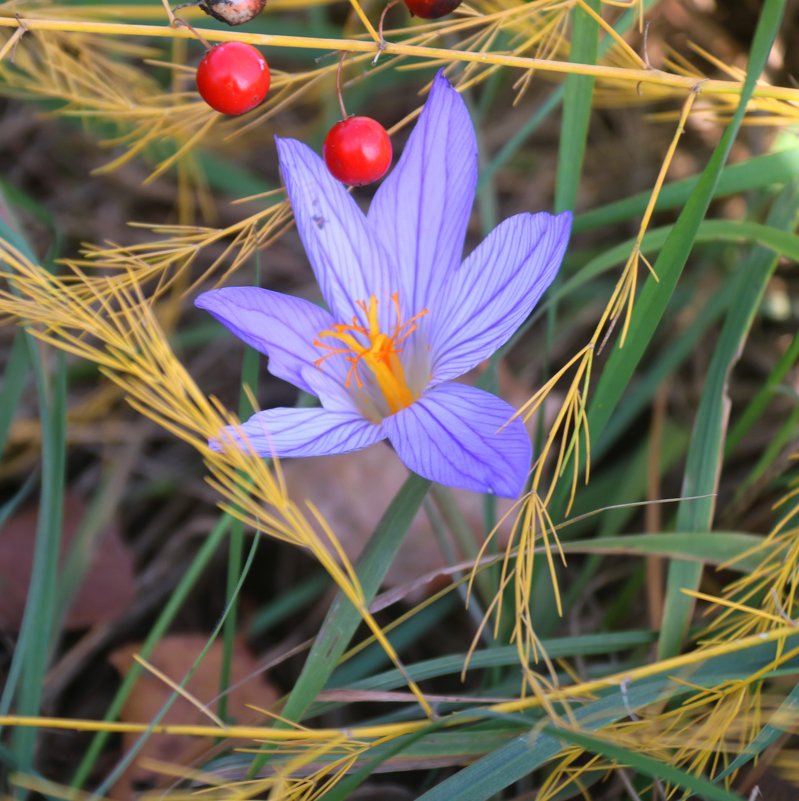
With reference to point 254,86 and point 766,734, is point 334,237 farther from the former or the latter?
point 766,734

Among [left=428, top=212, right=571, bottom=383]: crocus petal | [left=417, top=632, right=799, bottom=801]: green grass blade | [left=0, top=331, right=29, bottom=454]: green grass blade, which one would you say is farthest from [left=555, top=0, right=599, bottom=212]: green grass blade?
[left=0, top=331, right=29, bottom=454]: green grass blade

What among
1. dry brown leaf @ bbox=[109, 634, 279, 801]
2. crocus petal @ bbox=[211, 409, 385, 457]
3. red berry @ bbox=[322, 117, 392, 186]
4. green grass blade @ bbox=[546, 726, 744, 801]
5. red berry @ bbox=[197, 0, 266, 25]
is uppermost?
red berry @ bbox=[197, 0, 266, 25]

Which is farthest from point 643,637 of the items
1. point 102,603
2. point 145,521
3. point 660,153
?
point 660,153

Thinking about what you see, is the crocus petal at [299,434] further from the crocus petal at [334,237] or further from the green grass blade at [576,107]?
the green grass blade at [576,107]

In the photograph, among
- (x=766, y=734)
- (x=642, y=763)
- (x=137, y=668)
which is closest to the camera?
(x=642, y=763)

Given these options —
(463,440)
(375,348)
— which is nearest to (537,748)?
(463,440)

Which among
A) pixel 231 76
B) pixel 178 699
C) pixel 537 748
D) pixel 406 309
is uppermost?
pixel 231 76

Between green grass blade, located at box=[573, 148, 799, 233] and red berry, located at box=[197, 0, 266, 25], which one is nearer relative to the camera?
red berry, located at box=[197, 0, 266, 25]

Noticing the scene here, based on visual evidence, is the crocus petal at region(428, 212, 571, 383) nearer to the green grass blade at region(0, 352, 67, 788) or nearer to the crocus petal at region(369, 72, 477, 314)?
the crocus petal at region(369, 72, 477, 314)
